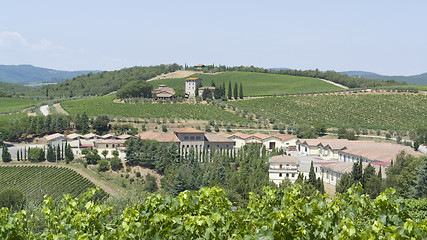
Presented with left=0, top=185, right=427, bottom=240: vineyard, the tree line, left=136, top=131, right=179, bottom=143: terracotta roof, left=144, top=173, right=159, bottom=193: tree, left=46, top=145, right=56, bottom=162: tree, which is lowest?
left=144, top=173, right=159, bottom=193: tree

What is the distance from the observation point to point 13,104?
11362 cm

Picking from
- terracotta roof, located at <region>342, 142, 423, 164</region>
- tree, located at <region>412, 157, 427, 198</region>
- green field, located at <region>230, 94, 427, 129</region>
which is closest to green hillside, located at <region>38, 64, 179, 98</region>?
green field, located at <region>230, 94, 427, 129</region>

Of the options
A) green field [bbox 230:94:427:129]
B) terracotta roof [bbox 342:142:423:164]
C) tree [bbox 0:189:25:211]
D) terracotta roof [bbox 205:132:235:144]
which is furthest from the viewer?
green field [bbox 230:94:427:129]

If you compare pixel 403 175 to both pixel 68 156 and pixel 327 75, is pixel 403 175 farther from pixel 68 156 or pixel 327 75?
pixel 327 75

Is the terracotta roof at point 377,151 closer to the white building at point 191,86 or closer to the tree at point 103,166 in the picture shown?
the tree at point 103,166

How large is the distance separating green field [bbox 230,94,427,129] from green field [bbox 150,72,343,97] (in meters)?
13.8

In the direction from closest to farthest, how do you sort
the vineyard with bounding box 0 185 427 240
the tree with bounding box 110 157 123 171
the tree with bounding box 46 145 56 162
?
the vineyard with bounding box 0 185 427 240, the tree with bounding box 110 157 123 171, the tree with bounding box 46 145 56 162

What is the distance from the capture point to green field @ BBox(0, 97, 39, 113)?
10412 cm

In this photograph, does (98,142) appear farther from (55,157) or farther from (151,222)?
(151,222)

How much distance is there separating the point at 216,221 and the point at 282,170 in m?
46.2

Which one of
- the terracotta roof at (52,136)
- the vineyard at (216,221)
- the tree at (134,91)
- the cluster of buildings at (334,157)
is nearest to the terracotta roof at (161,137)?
the terracotta roof at (52,136)

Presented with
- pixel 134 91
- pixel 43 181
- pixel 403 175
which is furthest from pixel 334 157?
pixel 134 91

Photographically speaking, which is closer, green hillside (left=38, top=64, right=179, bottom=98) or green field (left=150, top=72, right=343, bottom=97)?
green field (left=150, top=72, right=343, bottom=97)

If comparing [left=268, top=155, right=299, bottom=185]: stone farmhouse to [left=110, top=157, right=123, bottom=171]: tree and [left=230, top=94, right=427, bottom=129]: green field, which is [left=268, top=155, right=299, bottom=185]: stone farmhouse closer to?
[left=110, top=157, right=123, bottom=171]: tree
